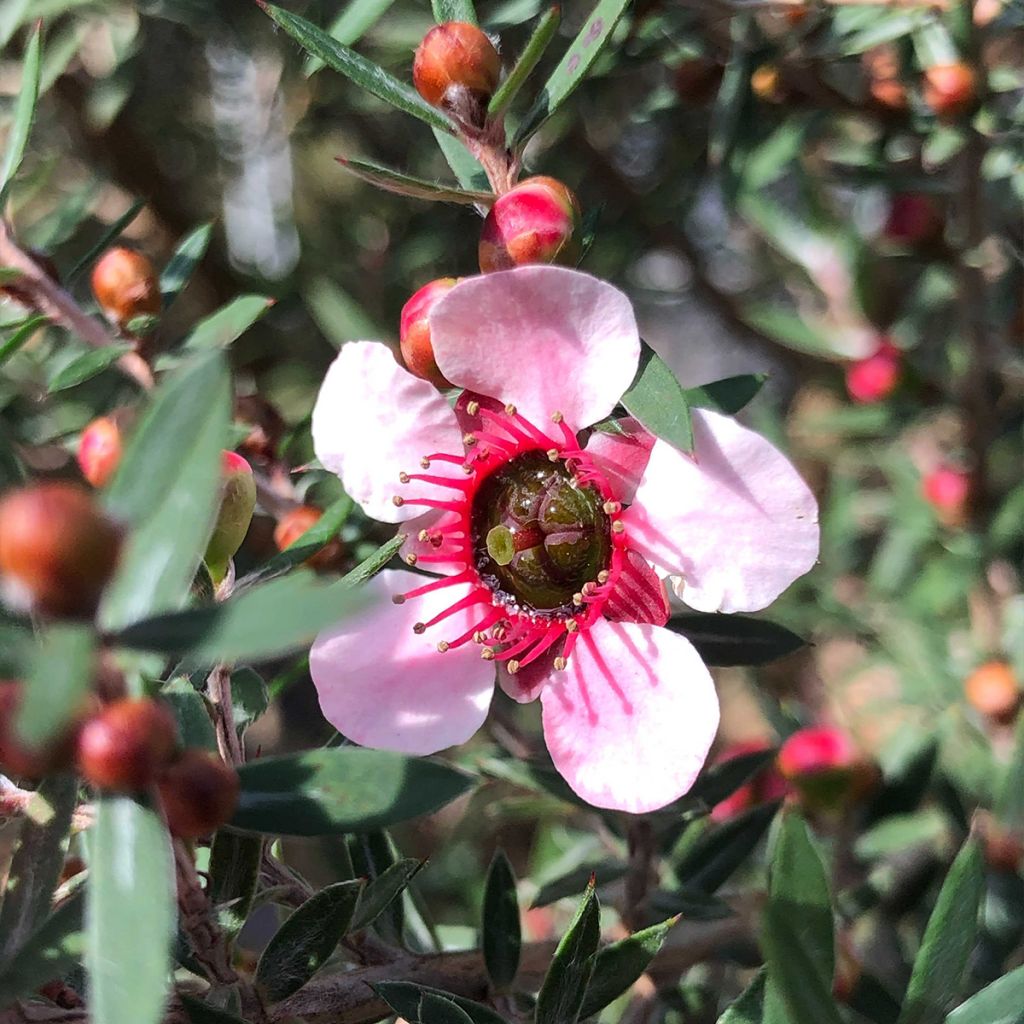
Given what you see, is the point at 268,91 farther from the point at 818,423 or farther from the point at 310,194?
the point at 818,423

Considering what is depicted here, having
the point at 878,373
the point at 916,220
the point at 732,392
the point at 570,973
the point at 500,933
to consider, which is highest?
the point at 732,392

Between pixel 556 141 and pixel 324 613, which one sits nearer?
pixel 324 613

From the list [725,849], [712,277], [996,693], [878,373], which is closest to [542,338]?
[725,849]

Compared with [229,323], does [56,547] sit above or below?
above

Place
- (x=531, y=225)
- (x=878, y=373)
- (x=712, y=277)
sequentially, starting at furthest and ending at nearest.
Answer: (x=712, y=277) → (x=878, y=373) → (x=531, y=225)

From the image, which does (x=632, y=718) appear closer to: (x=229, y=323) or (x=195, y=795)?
(x=195, y=795)

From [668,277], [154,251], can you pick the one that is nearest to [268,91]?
[154,251]

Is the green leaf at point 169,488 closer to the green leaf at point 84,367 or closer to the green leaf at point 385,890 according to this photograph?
the green leaf at point 385,890
